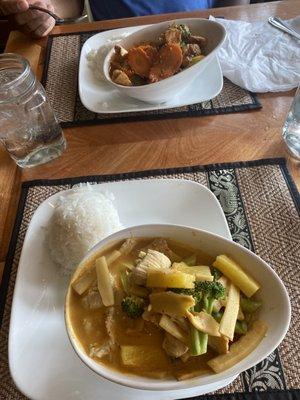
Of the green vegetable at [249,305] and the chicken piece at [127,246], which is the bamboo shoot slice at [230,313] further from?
the chicken piece at [127,246]

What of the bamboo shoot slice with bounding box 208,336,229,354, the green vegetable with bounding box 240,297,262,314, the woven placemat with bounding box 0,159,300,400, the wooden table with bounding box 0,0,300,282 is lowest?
the woven placemat with bounding box 0,159,300,400

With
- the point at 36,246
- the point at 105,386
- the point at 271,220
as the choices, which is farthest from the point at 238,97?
the point at 105,386

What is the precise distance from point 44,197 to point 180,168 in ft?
1.11

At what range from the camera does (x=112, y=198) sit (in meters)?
0.86

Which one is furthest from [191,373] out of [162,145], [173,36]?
[173,36]

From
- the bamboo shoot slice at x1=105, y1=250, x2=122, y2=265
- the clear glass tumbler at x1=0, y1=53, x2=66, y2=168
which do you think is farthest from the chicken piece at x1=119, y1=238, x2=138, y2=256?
the clear glass tumbler at x1=0, y1=53, x2=66, y2=168

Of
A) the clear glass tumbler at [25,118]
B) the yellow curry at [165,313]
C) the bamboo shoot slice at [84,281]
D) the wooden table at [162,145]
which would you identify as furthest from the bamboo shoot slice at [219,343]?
the clear glass tumbler at [25,118]

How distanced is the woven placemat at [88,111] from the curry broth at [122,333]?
527 mm

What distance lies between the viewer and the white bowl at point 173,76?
101 cm

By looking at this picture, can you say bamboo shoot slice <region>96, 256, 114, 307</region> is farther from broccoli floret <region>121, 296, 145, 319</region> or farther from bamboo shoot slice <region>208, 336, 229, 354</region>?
bamboo shoot slice <region>208, 336, 229, 354</region>

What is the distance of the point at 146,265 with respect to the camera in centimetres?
62

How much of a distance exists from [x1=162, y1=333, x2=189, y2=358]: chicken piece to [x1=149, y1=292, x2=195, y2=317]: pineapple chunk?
→ 0.04m

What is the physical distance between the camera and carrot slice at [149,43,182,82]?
3.42 feet

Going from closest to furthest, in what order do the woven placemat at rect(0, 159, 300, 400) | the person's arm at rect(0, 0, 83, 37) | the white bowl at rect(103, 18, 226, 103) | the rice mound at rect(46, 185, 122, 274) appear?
the woven placemat at rect(0, 159, 300, 400) < the rice mound at rect(46, 185, 122, 274) < the white bowl at rect(103, 18, 226, 103) < the person's arm at rect(0, 0, 83, 37)
